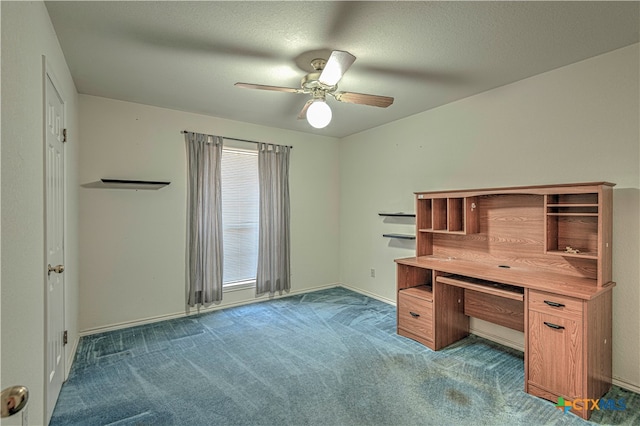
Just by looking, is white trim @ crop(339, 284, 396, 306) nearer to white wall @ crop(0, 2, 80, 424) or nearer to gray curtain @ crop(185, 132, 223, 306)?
gray curtain @ crop(185, 132, 223, 306)

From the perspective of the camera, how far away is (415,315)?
319 centimetres

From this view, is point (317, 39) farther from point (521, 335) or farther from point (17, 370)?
point (521, 335)

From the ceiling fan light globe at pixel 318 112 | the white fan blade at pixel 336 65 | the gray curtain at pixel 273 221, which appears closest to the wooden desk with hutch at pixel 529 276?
the ceiling fan light globe at pixel 318 112

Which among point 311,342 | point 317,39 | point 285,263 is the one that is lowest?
point 311,342

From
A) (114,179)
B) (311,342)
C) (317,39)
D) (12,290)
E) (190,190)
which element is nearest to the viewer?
(12,290)

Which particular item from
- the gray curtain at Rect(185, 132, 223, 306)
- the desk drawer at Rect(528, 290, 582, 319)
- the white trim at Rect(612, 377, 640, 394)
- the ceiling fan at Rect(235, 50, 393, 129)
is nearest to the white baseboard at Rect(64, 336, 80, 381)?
the gray curtain at Rect(185, 132, 223, 306)

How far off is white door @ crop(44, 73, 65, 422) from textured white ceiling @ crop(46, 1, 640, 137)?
567 mm

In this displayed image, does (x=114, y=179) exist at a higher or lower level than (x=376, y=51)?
lower

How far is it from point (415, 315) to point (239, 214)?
265 centimetres

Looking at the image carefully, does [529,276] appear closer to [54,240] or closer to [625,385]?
[625,385]

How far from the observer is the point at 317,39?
2.23 meters

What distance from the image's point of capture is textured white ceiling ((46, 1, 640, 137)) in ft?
6.29

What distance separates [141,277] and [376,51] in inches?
137

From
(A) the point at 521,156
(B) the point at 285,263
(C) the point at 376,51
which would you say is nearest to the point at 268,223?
(B) the point at 285,263
